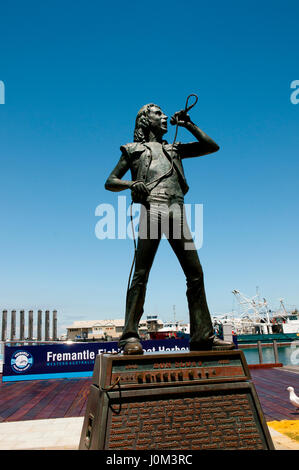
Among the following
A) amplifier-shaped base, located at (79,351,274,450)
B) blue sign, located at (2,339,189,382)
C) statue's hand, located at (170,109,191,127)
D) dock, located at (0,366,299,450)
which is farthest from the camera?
blue sign, located at (2,339,189,382)

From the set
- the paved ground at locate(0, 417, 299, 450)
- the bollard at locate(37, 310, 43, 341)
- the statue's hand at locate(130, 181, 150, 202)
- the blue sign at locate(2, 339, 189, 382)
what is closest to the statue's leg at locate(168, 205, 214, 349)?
the statue's hand at locate(130, 181, 150, 202)

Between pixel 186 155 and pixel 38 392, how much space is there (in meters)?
8.11

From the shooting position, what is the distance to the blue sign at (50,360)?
11562 mm

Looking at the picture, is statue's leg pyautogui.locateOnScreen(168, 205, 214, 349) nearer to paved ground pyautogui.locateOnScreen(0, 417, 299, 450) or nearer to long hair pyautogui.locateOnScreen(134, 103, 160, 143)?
long hair pyautogui.locateOnScreen(134, 103, 160, 143)

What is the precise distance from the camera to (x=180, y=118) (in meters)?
4.57

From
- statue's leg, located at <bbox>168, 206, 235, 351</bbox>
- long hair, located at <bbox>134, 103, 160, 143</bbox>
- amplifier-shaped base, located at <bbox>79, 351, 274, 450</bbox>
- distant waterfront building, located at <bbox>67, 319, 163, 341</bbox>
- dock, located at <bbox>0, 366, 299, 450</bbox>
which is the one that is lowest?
distant waterfront building, located at <bbox>67, 319, 163, 341</bbox>

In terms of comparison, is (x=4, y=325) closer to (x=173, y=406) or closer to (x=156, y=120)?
(x=156, y=120)

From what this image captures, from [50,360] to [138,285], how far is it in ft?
30.3

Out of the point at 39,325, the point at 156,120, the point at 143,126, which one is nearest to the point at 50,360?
the point at 143,126

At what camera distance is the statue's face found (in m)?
4.69

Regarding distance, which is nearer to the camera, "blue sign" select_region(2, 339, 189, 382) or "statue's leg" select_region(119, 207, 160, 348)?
"statue's leg" select_region(119, 207, 160, 348)

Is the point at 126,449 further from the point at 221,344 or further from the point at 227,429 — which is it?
the point at 221,344
